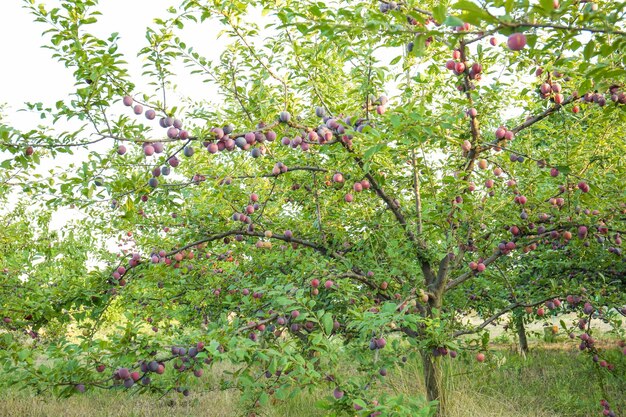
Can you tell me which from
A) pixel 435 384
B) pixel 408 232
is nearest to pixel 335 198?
pixel 408 232

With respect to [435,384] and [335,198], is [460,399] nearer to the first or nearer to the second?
[435,384]

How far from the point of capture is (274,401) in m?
6.46

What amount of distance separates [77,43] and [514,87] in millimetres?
3227

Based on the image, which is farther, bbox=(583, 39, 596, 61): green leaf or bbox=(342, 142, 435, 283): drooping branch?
bbox=(342, 142, 435, 283): drooping branch

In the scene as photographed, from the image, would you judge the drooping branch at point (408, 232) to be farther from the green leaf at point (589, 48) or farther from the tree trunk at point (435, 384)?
the green leaf at point (589, 48)

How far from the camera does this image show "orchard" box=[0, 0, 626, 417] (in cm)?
279

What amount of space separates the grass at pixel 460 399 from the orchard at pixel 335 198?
1.38ft

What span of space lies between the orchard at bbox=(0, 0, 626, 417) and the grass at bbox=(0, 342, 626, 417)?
16.5 inches

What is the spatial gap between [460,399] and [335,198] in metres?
2.44

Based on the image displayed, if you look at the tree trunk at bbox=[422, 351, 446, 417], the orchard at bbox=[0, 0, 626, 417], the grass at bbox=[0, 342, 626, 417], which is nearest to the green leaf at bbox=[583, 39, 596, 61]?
the orchard at bbox=[0, 0, 626, 417]

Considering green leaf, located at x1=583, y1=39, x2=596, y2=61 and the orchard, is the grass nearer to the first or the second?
the orchard

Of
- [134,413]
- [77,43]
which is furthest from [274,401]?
[77,43]

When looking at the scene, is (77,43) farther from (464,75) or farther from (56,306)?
(464,75)

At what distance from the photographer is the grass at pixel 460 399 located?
5.73 metres
